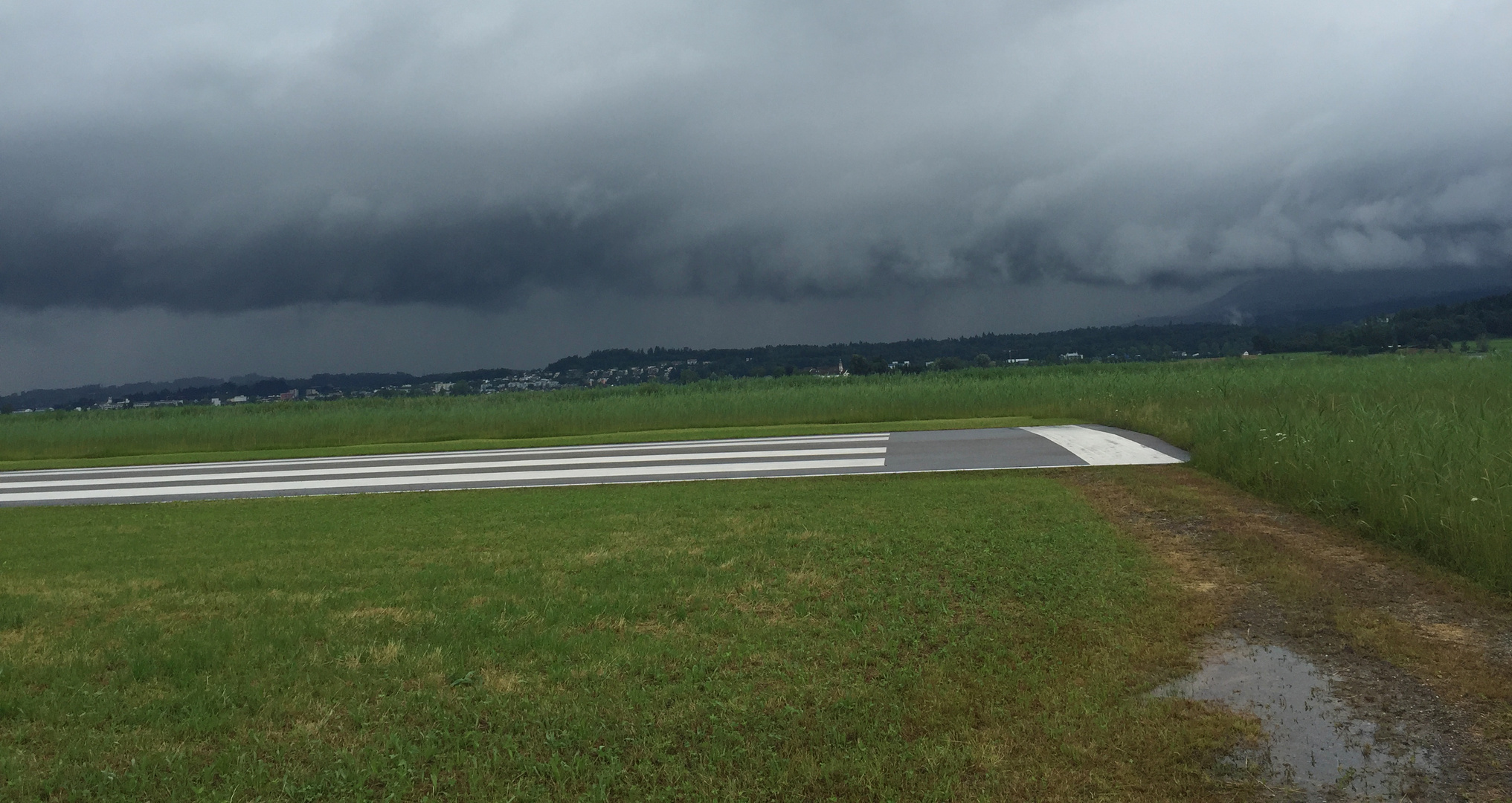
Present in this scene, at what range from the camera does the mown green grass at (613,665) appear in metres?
4.11

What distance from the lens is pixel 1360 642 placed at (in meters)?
5.83

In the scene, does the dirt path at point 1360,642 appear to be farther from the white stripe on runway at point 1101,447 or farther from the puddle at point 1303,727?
the white stripe on runway at point 1101,447

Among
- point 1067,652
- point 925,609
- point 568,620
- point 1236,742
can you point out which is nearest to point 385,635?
A: point 568,620

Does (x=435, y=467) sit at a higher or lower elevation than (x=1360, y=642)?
higher

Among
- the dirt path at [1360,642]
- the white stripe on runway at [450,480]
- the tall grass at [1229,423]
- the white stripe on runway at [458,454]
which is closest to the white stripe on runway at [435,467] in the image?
the white stripe on runway at [450,480]

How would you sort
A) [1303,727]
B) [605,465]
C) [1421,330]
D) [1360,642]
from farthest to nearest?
[1421,330] → [605,465] → [1360,642] → [1303,727]

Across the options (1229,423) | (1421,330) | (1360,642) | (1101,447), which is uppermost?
(1421,330)

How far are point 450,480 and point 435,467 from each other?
2.42 metres

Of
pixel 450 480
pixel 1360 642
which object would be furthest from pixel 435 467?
pixel 1360 642

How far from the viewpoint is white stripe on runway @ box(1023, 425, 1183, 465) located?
14515mm

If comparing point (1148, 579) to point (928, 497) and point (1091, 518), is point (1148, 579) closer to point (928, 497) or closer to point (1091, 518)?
point (1091, 518)

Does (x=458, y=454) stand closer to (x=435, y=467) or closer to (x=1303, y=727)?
(x=435, y=467)

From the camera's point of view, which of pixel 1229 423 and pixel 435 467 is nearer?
pixel 1229 423

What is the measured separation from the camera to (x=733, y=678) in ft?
17.2
